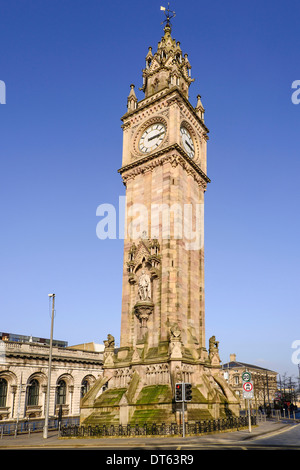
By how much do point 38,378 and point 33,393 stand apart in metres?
1.88

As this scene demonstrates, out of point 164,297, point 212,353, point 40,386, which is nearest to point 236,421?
point 212,353

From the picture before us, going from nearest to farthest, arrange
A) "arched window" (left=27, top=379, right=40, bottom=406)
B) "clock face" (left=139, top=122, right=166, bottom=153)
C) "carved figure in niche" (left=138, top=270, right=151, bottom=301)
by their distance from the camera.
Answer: "carved figure in niche" (left=138, top=270, right=151, bottom=301)
"clock face" (left=139, top=122, right=166, bottom=153)
"arched window" (left=27, top=379, right=40, bottom=406)

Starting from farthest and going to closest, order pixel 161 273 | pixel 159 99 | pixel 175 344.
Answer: pixel 159 99
pixel 161 273
pixel 175 344

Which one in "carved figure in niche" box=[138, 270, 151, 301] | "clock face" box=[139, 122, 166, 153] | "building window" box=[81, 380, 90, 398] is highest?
"clock face" box=[139, 122, 166, 153]

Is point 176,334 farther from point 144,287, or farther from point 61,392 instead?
point 61,392

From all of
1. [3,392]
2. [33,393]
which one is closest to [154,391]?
[3,392]

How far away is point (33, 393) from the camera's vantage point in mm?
51531

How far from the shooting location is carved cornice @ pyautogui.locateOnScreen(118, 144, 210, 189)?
41250mm

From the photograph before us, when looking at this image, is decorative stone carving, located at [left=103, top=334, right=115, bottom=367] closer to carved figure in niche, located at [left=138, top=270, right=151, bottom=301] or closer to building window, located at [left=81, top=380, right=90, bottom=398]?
carved figure in niche, located at [left=138, top=270, right=151, bottom=301]

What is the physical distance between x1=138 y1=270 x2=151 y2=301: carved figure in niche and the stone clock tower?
3.7 inches

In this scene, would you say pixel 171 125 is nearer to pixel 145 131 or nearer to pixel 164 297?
pixel 145 131

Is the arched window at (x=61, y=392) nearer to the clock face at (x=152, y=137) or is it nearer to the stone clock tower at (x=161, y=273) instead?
the stone clock tower at (x=161, y=273)

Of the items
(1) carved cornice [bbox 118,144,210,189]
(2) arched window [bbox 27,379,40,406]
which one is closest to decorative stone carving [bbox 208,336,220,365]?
(1) carved cornice [bbox 118,144,210,189]

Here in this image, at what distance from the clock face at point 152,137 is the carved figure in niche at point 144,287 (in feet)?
47.8
